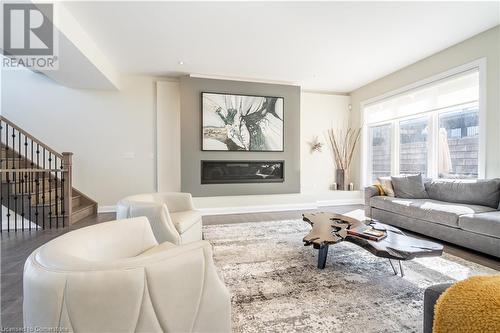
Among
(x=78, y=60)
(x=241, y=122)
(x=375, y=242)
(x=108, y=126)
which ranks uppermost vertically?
(x=78, y=60)

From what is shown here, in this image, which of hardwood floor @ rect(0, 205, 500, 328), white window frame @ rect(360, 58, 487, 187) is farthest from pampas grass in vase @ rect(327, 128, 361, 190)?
hardwood floor @ rect(0, 205, 500, 328)

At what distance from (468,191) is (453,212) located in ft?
2.25

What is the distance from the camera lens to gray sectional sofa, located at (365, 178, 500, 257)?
102 inches

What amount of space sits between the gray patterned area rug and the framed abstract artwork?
2.69m

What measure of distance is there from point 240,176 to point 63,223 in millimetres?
3270

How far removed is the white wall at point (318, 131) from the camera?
6207 mm

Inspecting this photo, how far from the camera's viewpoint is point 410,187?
3.94 meters

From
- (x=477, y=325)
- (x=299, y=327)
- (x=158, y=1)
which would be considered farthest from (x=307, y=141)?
(x=477, y=325)

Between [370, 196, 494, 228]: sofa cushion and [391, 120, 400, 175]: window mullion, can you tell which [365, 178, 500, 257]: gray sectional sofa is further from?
[391, 120, 400, 175]: window mullion

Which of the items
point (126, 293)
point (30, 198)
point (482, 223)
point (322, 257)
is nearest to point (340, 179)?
point (482, 223)

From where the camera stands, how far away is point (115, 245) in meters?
1.42

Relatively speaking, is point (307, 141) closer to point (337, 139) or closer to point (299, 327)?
point (337, 139)

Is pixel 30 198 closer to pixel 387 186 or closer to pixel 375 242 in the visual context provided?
pixel 375 242

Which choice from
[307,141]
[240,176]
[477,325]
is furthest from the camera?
[307,141]
